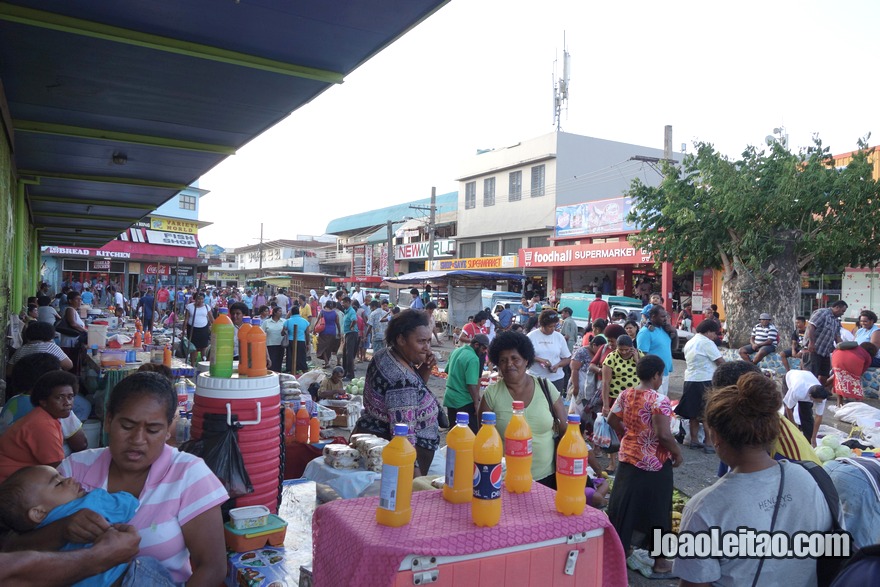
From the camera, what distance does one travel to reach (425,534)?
2.05 m

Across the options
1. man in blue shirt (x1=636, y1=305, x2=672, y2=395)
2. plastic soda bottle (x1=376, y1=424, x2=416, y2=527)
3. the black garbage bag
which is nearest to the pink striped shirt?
the black garbage bag

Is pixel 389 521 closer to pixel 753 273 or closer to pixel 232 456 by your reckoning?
pixel 232 456

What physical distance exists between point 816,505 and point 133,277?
4231 centimetres

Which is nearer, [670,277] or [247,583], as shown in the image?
[247,583]

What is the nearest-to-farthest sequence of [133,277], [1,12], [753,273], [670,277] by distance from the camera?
[1,12], [753,273], [670,277], [133,277]

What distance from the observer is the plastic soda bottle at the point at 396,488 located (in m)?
2.10

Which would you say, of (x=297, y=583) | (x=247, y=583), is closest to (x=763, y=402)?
(x=297, y=583)

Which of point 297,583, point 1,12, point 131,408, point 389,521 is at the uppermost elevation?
point 1,12

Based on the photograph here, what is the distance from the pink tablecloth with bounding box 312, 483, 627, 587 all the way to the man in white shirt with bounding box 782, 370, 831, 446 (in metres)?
5.78

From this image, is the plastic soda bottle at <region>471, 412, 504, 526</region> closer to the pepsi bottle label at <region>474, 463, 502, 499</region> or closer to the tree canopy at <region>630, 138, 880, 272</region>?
the pepsi bottle label at <region>474, 463, 502, 499</region>

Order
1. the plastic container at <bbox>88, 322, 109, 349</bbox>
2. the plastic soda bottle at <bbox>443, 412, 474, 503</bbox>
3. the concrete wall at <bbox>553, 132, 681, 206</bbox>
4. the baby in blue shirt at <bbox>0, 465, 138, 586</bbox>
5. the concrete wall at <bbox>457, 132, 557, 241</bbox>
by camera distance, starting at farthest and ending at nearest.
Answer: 1. the concrete wall at <bbox>457, 132, 557, 241</bbox>
2. the concrete wall at <bbox>553, 132, 681, 206</bbox>
3. the plastic container at <bbox>88, 322, 109, 349</bbox>
4. the plastic soda bottle at <bbox>443, 412, 474, 503</bbox>
5. the baby in blue shirt at <bbox>0, 465, 138, 586</bbox>

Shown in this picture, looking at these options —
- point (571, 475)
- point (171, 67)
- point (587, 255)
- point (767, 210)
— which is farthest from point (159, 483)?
point (587, 255)

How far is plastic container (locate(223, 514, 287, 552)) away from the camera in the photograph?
247 cm

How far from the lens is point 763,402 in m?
2.31
